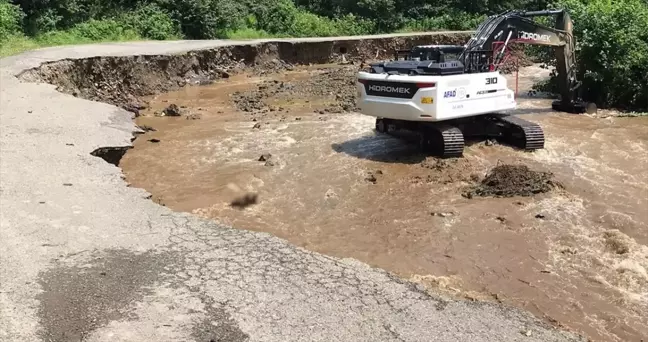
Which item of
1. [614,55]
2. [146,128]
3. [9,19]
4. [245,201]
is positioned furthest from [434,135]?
[9,19]

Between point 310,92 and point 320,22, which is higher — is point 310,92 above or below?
below

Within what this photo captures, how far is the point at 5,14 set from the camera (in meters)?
21.0

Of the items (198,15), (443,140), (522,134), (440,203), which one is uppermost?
(198,15)

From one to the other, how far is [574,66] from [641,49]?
9.21ft

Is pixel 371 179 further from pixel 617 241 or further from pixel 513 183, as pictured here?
pixel 617 241

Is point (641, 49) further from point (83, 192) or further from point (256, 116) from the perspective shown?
point (83, 192)

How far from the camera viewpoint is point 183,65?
21703mm

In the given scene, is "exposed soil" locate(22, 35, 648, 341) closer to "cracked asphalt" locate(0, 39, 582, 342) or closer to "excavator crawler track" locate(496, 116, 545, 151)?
"excavator crawler track" locate(496, 116, 545, 151)

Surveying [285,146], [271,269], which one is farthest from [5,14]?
[271,269]

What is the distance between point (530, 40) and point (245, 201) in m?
7.52

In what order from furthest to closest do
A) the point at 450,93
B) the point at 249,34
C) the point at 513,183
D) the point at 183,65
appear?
the point at 249,34
the point at 183,65
the point at 450,93
the point at 513,183

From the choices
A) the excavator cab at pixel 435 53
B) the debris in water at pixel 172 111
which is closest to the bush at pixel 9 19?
the debris in water at pixel 172 111

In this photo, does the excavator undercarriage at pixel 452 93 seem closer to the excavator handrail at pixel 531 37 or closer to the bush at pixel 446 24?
the excavator handrail at pixel 531 37

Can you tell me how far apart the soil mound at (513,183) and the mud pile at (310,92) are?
6.51 meters
